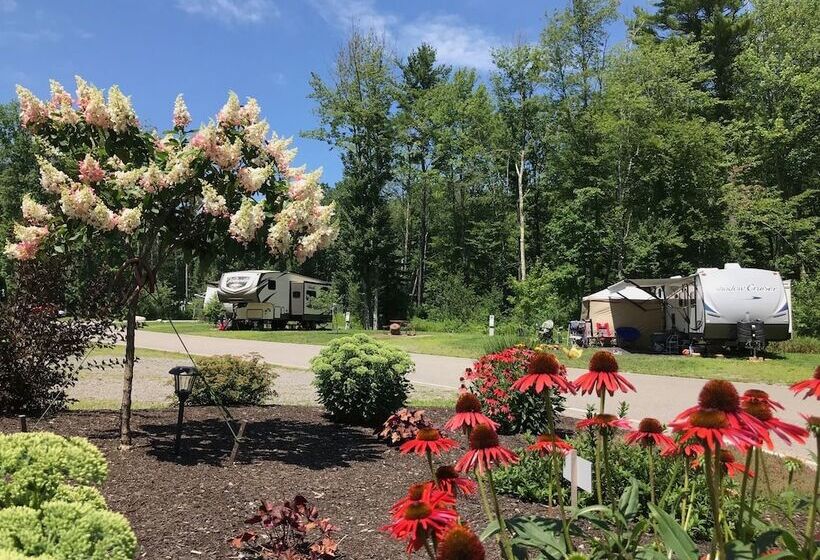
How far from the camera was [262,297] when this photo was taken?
31422 mm

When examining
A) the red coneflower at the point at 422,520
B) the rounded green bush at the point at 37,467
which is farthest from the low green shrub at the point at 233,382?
the red coneflower at the point at 422,520

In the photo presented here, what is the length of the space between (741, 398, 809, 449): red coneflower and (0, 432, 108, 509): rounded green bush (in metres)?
2.35

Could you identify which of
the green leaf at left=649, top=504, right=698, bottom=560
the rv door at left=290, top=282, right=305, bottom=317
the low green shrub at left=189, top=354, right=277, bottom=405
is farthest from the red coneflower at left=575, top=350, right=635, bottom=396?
the rv door at left=290, top=282, right=305, bottom=317

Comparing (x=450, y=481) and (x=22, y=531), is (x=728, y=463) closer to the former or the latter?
(x=450, y=481)

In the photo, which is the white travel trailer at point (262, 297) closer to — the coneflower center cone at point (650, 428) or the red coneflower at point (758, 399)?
the coneflower center cone at point (650, 428)

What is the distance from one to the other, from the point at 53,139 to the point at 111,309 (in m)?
2.19

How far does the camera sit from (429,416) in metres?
7.54

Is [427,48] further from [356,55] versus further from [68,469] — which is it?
[68,469]

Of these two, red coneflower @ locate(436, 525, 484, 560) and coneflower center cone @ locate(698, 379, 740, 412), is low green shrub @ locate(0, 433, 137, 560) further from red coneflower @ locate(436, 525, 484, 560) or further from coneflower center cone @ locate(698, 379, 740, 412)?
coneflower center cone @ locate(698, 379, 740, 412)

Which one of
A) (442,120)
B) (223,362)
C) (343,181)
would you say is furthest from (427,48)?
(223,362)

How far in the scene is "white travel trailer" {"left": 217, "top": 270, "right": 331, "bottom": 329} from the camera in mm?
31328

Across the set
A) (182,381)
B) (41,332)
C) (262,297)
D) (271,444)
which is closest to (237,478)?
(182,381)

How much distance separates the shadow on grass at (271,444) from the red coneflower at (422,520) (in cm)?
375

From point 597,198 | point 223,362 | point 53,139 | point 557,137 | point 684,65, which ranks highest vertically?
point 684,65
